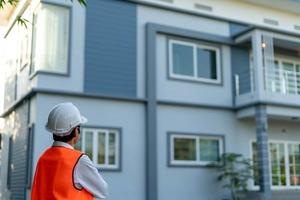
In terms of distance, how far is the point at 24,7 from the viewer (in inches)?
512

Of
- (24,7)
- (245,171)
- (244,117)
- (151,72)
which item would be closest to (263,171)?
(245,171)

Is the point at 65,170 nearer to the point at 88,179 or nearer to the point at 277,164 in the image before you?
the point at 88,179

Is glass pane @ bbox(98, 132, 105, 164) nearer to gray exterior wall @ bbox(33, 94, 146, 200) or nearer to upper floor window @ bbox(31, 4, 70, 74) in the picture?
gray exterior wall @ bbox(33, 94, 146, 200)

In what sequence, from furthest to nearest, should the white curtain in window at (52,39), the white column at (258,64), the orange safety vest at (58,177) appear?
the white column at (258,64) < the white curtain in window at (52,39) < the orange safety vest at (58,177)

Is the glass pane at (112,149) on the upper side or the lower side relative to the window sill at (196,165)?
upper

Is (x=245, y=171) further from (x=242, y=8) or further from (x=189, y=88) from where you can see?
(x=242, y=8)

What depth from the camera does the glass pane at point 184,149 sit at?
1244cm

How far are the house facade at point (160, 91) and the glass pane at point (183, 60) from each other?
0.03 metres

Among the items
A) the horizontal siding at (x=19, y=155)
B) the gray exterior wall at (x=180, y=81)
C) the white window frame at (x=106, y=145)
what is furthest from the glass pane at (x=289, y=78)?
the horizontal siding at (x=19, y=155)

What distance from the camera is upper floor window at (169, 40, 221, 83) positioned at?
1288 cm

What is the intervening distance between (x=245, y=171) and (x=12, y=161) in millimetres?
6837

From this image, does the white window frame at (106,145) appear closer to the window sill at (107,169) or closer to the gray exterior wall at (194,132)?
the window sill at (107,169)

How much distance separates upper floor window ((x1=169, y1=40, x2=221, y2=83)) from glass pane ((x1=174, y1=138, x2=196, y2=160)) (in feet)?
5.97

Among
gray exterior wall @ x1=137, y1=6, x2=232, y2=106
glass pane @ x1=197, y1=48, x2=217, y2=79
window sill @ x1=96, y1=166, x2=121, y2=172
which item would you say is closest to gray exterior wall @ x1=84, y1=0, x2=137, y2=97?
gray exterior wall @ x1=137, y1=6, x2=232, y2=106
